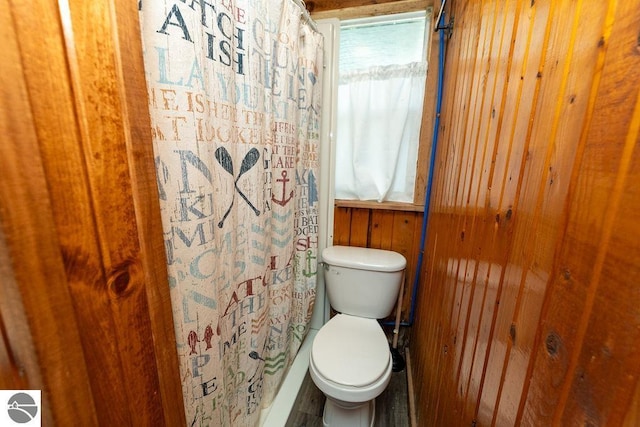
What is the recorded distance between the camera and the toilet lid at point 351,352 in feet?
3.46

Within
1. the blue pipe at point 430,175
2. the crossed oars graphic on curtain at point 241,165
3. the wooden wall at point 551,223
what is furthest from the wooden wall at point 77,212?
the blue pipe at point 430,175

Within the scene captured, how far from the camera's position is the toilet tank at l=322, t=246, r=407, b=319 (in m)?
1.40

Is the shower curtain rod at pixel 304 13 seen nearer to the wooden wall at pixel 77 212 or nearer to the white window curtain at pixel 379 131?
the white window curtain at pixel 379 131

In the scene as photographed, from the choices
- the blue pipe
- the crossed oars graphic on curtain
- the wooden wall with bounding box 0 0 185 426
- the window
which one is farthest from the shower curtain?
the blue pipe

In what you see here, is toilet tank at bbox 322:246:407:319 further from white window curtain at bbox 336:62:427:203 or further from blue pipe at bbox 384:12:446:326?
white window curtain at bbox 336:62:427:203

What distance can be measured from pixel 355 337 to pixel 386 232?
2.16ft

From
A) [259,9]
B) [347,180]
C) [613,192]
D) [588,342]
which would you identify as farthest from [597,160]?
[347,180]

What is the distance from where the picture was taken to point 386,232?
5.31ft

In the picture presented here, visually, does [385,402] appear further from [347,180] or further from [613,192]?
[613,192]

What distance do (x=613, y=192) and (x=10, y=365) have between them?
749mm

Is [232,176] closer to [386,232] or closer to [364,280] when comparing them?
[364,280]

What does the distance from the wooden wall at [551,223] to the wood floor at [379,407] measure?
0.76 metres

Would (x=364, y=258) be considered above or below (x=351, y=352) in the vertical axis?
above

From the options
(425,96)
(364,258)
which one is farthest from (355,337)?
(425,96)
